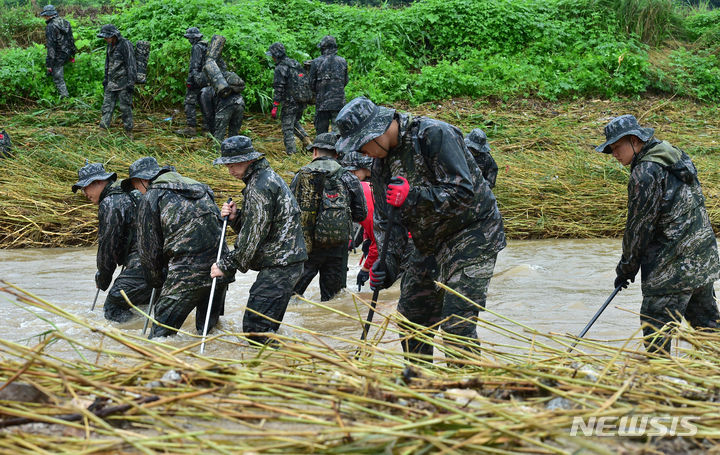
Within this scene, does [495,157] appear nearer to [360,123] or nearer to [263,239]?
[263,239]

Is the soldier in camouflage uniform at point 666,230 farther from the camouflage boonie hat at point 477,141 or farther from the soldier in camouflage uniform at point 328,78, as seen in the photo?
the soldier in camouflage uniform at point 328,78

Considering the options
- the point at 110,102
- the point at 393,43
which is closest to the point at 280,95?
the point at 110,102

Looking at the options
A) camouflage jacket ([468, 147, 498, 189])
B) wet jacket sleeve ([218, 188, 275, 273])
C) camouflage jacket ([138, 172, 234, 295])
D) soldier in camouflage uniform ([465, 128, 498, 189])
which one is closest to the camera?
wet jacket sleeve ([218, 188, 275, 273])

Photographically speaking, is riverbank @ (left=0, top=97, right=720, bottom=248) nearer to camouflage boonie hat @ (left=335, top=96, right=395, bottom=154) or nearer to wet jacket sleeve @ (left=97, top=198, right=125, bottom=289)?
wet jacket sleeve @ (left=97, top=198, right=125, bottom=289)

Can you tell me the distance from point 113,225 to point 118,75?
8769 mm

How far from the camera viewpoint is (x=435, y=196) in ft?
14.4

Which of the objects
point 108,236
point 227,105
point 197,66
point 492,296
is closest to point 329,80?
point 227,105

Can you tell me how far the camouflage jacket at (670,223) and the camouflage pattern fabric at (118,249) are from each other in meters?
4.06

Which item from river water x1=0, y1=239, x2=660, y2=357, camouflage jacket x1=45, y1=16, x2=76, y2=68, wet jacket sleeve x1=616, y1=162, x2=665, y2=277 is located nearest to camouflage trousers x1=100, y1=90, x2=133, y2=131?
camouflage jacket x1=45, y1=16, x2=76, y2=68

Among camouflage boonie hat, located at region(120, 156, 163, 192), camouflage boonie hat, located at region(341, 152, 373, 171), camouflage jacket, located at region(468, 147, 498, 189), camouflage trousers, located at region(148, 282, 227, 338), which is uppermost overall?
camouflage boonie hat, located at region(120, 156, 163, 192)

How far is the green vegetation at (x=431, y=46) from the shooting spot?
1642 centimetres

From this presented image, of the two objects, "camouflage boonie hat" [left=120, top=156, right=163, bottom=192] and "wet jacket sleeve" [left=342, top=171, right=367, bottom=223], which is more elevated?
"camouflage boonie hat" [left=120, top=156, right=163, bottom=192]

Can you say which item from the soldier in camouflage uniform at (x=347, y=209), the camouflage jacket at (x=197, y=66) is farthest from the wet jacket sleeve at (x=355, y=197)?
the camouflage jacket at (x=197, y=66)

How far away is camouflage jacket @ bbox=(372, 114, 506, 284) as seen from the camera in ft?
14.5
